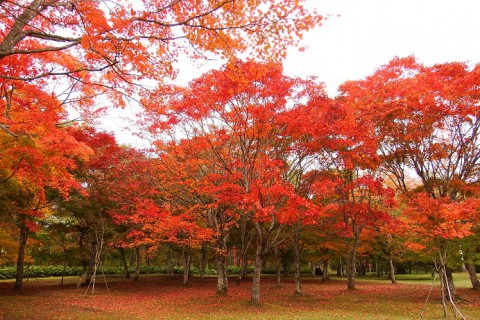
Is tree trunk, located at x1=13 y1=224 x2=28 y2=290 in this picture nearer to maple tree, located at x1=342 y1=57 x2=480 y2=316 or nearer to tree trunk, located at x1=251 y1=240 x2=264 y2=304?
tree trunk, located at x1=251 y1=240 x2=264 y2=304

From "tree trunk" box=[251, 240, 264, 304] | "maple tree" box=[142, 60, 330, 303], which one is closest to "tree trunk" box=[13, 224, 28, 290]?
"maple tree" box=[142, 60, 330, 303]

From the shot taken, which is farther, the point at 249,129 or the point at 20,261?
the point at 20,261

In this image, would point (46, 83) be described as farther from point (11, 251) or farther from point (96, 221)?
point (11, 251)

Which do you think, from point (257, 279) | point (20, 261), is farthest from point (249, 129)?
point (20, 261)

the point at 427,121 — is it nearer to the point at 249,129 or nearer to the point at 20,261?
→ the point at 249,129

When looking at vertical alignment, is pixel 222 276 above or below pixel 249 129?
below

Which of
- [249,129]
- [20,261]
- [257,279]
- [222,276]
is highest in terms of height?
[249,129]

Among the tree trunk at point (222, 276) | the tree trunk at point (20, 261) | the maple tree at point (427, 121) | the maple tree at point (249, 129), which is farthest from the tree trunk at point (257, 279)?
the tree trunk at point (20, 261)

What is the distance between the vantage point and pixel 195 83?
42.4 feet

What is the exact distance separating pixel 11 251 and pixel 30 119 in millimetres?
16156

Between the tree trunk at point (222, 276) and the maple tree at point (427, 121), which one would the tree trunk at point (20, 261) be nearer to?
the tree trunk at point (222, 276)

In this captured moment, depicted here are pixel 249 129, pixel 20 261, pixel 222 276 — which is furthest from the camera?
pixel 20 261

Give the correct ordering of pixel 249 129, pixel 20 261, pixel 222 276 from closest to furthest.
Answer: pixel 249 129 → pixel 222 276 → pixel 20 261

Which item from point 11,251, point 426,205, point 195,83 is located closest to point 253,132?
point 195,83
